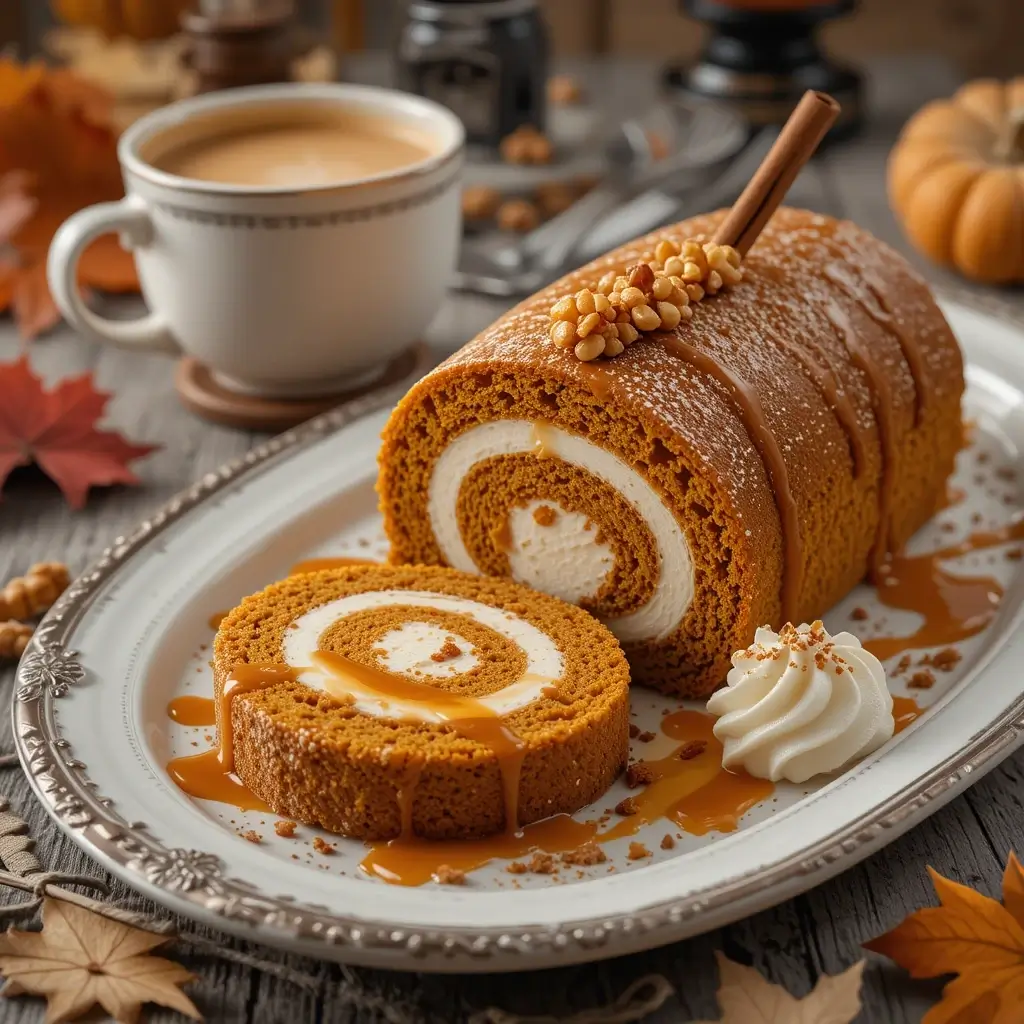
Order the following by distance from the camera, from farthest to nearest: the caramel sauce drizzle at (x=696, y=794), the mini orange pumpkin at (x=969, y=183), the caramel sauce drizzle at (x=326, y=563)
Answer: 1. the mini orange pumpkin at (x=969, y=183)
2. the caramel sauce drizzle at (x=326, y=563)
3. the caramel sauce drizzle at (x=696, y=794)

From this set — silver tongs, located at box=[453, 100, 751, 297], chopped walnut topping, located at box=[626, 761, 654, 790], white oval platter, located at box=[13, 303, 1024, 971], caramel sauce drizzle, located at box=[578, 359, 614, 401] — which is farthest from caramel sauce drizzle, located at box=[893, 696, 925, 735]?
silver tongs, located at box=[453, 100, 751, 297]

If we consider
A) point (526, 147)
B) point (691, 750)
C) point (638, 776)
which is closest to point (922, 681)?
point (691, 750)

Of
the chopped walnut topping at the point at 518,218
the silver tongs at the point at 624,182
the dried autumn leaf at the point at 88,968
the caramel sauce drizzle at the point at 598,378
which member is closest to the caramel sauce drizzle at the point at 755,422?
the caramel sauce drizzle at the point at 598,378

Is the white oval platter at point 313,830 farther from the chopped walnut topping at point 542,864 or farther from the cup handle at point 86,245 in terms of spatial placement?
the cup handle at point 86,245

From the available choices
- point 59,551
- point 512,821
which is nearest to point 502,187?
point 59,551

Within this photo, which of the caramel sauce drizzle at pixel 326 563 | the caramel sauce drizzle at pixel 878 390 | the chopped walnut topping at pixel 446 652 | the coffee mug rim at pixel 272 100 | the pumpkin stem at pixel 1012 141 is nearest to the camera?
the chopped walnut topping at pixel 446 652
